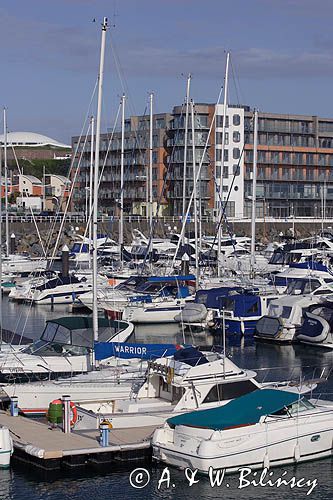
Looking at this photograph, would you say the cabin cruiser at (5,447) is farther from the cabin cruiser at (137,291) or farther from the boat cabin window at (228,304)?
the cabin cruiser at (137,291)

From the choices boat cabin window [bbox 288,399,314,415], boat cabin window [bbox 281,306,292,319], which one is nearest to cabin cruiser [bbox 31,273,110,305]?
boat cabin window [bbox 281,306,292,319]

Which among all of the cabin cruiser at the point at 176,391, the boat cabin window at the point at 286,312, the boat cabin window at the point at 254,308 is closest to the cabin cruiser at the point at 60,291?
the boat cabin window at the point at 254,308

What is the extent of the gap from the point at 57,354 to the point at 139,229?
62008 millimetres

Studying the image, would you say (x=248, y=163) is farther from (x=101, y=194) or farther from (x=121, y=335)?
(x=121, y=335)

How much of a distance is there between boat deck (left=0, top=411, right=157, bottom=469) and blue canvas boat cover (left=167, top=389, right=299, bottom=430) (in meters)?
1.10

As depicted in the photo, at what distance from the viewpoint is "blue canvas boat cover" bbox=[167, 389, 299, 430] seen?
19969mm

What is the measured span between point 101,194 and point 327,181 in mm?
23836

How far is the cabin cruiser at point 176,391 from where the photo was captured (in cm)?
2206

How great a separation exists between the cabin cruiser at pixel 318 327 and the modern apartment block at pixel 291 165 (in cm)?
5686

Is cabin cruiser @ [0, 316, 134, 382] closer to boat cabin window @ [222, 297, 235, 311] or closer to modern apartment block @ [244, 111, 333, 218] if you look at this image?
boat cabin window @ [222, 297, 235, 311]

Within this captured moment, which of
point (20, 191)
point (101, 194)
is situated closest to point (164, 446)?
point (101, 194)

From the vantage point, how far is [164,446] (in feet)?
66.3

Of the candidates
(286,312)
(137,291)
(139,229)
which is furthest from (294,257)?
(139,229)

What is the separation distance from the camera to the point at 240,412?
20422 millimetres
